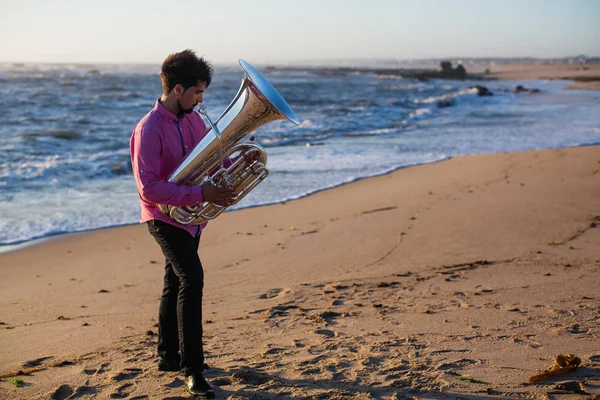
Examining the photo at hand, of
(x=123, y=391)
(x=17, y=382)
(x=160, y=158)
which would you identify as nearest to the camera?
(x=160, y=158)

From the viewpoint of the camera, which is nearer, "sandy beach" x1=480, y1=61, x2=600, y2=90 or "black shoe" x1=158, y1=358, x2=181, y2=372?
"black shoe" x1=158, y1=358, x2=181, y2=372

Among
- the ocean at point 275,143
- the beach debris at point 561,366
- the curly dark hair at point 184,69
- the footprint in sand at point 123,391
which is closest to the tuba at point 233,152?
the curly dark hair at point 184,69

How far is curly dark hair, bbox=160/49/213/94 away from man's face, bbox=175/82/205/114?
0.8 inches

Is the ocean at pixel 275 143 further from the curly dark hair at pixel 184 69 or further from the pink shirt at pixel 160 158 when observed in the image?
the curly dark hair at pixel 184 69

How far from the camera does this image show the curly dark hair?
326 centimetres

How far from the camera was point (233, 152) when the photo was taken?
11.5ft

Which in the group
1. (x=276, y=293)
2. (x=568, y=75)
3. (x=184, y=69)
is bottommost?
(x=276, y=293)

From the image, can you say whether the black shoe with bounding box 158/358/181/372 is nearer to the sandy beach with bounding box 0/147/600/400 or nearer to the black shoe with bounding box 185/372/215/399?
the sandy beach with bounding box 0/147/600/400

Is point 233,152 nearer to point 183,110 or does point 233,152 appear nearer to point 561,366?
point 183,110

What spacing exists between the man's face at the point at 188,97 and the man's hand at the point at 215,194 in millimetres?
442

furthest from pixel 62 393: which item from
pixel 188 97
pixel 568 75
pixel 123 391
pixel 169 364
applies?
pixel 568 75

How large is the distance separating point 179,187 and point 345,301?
2243mm

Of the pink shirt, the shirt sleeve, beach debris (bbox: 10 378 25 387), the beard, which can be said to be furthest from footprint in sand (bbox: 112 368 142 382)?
the beard

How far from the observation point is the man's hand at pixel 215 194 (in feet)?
10.8
